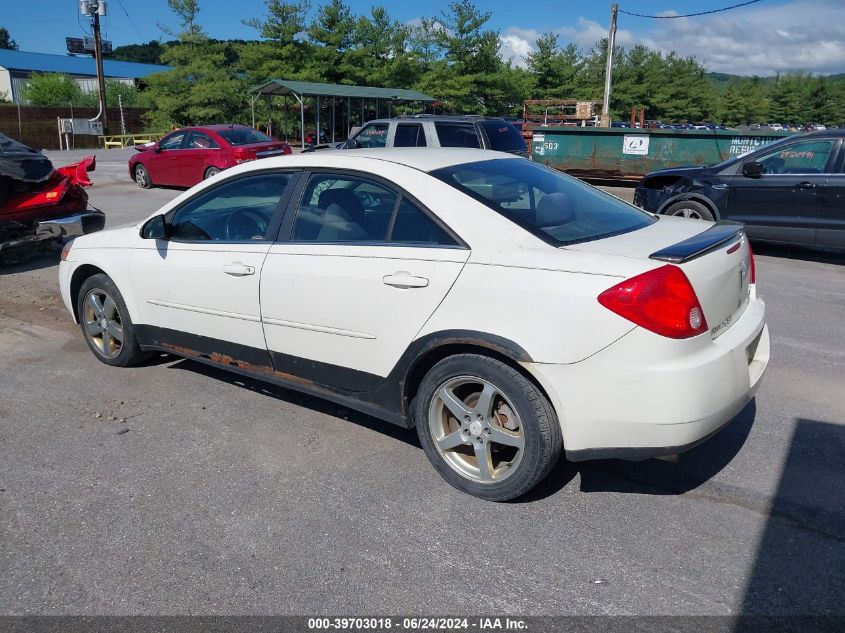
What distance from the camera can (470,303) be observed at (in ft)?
10.3

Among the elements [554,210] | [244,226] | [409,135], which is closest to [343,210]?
[244,226]

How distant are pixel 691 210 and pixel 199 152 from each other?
11477 millimetres

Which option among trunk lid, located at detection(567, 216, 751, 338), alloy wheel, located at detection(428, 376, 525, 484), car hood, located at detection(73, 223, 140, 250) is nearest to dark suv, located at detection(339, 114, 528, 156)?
car hood, located at detection(73, 223, 140, 250)

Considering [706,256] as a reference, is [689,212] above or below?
below

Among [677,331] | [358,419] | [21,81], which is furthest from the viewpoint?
[21,81]

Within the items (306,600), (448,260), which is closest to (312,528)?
(306,600)

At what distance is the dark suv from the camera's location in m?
13.1

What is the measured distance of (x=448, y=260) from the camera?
3.26m

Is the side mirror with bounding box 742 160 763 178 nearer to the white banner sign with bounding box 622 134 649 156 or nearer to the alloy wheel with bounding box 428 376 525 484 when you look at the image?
the alloy wheel with bounding box 428 376 525 484

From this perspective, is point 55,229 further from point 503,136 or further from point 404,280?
point 503,136

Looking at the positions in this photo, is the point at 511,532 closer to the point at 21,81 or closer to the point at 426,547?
the point at 426,547

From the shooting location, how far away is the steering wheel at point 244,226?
418 cm

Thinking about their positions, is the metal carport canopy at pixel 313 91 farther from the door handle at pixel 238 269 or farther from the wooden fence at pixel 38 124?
the door handle at pixel 238 269

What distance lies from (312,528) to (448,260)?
4.45 ft
